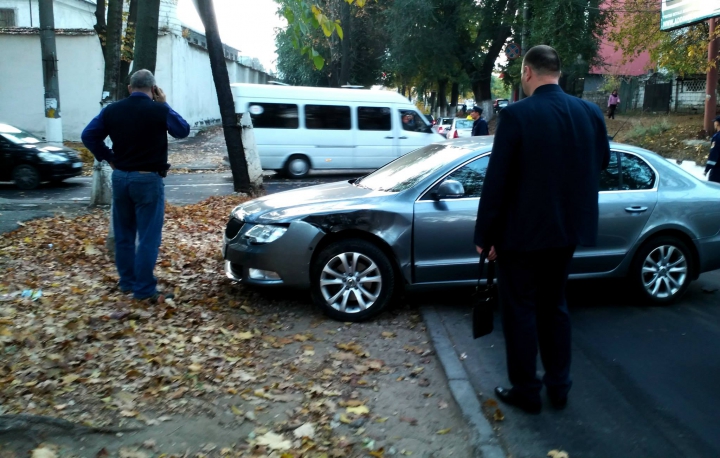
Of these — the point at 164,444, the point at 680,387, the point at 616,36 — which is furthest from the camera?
the point at 616,36

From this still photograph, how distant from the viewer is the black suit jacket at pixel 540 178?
11.8 ft

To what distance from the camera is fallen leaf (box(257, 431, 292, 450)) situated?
3529 mm

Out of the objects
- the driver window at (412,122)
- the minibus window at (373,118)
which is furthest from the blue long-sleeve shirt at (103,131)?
the driver window at (412,122)

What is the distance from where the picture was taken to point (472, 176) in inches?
235

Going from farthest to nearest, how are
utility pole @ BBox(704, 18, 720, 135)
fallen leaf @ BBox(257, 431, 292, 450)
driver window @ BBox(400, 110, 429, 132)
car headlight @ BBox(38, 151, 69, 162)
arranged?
utility pole @ BBox(704, 18, 720, 135) → driver window @ BBox(400, 110, 429, 132) → car headlight @ BBox(38, 151, 69, 162) → fallen leaf @ BBox(257, 431, 292, 450)

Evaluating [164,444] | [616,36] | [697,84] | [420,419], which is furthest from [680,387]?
[697,84]

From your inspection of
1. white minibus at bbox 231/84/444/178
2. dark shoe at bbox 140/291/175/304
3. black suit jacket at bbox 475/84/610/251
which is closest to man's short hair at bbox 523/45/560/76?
black suit jacket at bbox 475/84/610/251

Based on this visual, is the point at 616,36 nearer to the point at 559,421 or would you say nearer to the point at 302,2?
the point at 302,2

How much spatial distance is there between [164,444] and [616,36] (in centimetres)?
2231

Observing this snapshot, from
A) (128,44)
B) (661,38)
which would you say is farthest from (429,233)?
(661,38)

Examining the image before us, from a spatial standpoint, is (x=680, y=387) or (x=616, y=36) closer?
(x=680, y=387)

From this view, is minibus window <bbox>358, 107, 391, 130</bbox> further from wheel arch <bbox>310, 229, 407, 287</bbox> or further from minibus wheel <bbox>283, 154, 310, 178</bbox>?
wheel arch <bbox>310, 229, 407, 287</bbox>

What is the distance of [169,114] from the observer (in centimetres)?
545

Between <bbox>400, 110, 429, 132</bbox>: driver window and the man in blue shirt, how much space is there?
12834 mm
